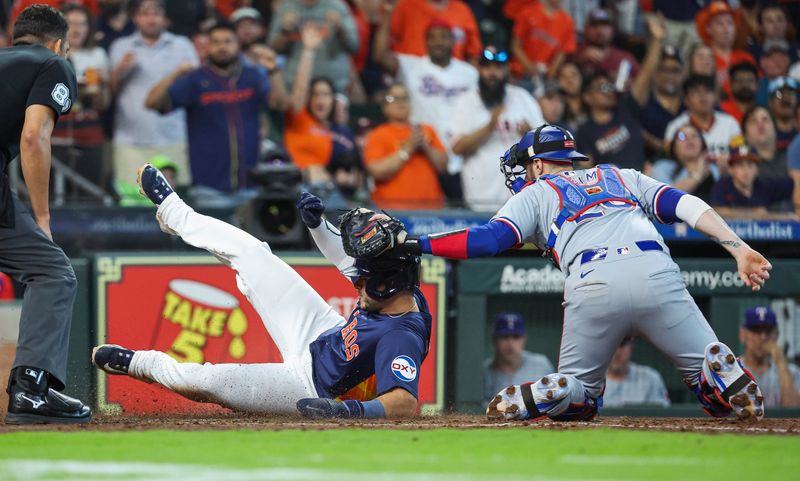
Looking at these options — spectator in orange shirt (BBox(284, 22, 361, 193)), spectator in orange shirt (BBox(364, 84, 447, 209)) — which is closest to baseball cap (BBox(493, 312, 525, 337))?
spectator in orange shirt (BBox(364, 84, 447, 209))

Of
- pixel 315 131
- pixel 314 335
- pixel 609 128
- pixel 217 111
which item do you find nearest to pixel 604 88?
pixel 609 128

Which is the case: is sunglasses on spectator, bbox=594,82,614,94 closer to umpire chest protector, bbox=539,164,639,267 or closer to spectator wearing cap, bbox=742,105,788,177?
spectator wearing cap, bbox=742,105,788,177

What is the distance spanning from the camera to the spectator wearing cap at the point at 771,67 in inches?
520

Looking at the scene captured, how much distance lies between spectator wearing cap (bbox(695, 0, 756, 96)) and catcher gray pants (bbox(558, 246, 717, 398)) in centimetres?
744

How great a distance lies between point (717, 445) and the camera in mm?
5293

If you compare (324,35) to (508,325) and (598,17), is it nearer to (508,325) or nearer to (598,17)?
(598,17)

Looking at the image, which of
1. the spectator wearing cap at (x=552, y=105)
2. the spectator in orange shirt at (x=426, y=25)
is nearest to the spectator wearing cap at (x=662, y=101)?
the spectator wearing cap at (x=552, y=105)

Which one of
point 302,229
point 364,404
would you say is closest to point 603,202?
point 364,404

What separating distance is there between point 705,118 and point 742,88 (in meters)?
1.11

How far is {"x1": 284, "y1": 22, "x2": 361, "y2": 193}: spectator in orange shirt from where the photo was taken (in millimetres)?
10836

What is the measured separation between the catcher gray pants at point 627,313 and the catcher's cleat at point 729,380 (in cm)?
17

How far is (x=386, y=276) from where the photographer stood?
6680 millimetres

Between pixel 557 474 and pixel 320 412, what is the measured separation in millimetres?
1981

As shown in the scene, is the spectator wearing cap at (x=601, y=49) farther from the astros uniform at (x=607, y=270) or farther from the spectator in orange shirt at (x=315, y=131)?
the astros uniform at (x=607, y=270)
